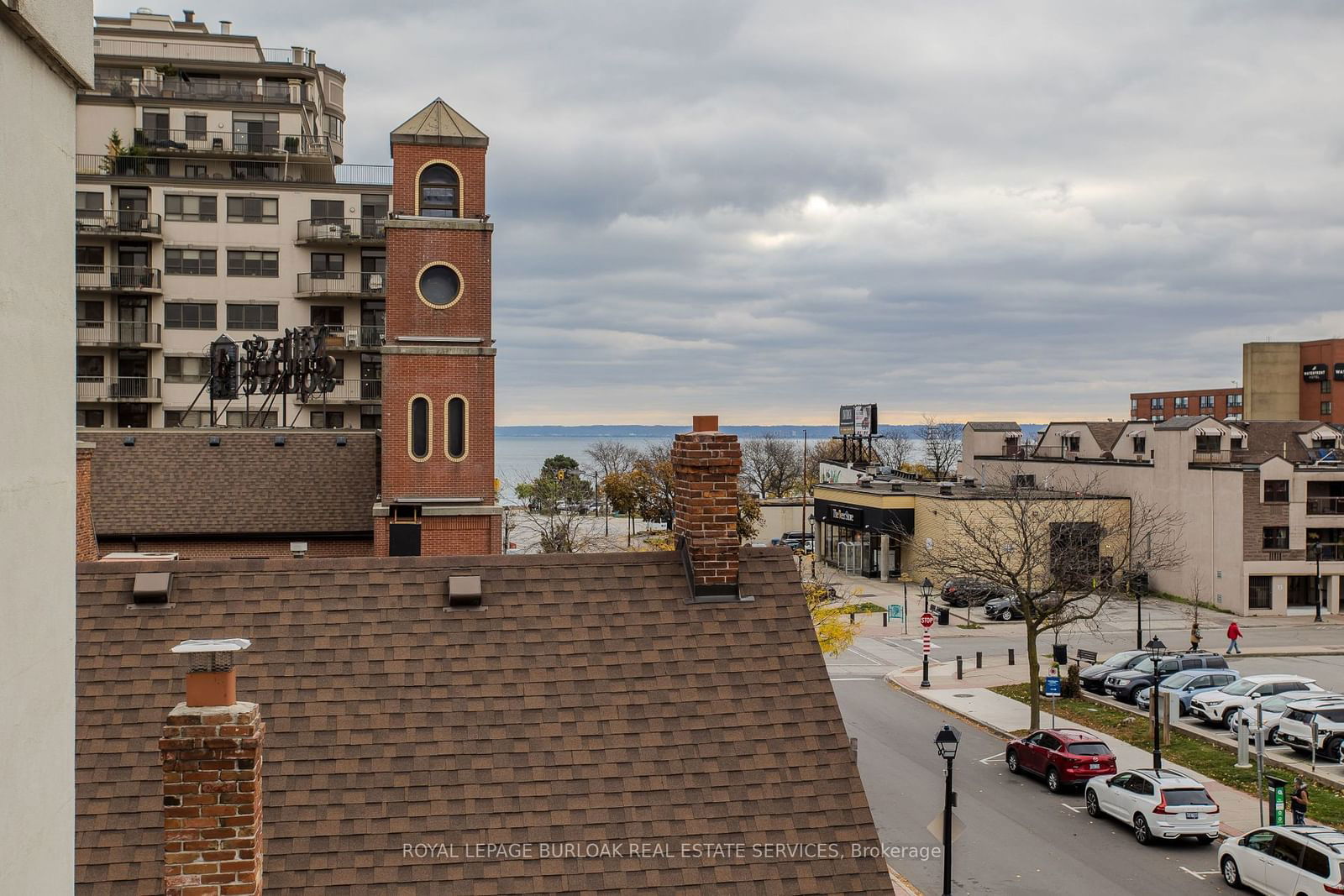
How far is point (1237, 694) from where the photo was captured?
29922 millimetres

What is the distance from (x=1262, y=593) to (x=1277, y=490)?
17.0 feet

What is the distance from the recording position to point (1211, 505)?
51.4 m

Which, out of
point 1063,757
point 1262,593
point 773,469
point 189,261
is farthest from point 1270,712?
point 773,469

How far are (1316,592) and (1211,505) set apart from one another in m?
6.31

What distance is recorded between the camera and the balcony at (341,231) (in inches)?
1914

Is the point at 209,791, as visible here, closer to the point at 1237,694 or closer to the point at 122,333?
the point at 1237,694

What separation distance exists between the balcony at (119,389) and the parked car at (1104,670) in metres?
43.7

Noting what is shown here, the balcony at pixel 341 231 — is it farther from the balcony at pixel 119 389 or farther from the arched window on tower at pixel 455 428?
the arched window on tower at pixel 455 428

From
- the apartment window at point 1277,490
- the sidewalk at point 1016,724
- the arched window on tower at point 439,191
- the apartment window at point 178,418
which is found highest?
the arched window on tower at point 439,191

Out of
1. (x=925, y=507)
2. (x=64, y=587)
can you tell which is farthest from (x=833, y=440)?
Answer: (x=64, y=587)

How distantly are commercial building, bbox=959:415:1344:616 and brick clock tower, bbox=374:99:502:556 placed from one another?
1383 inches

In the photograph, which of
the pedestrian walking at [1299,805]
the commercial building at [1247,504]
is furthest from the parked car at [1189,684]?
the commercial building at [1247,504]

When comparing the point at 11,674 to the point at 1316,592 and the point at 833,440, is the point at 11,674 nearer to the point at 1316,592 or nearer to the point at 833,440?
the point at 1316,592

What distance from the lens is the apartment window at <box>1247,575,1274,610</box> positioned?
5028 centimetres
